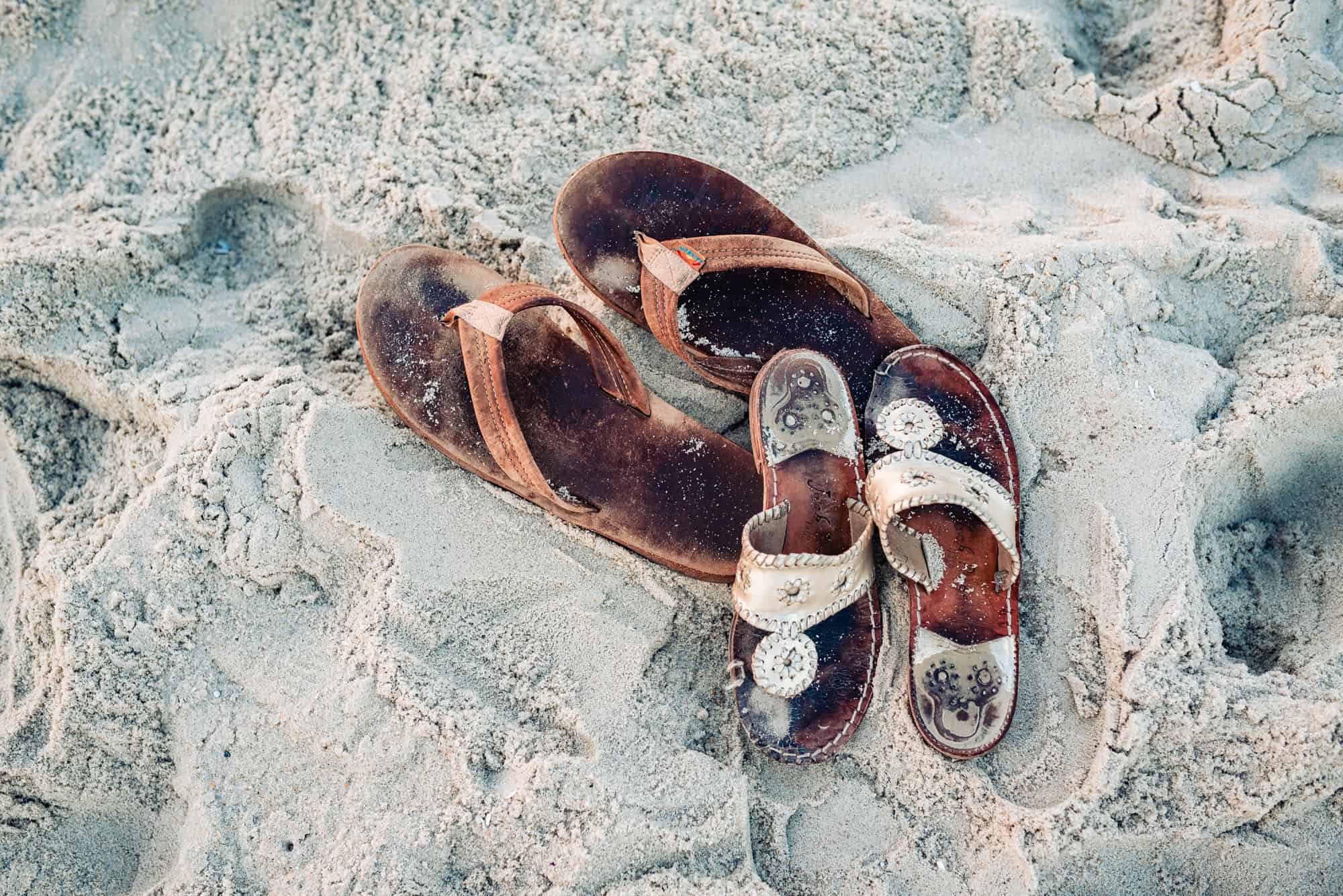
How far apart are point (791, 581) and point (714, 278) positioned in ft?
3.24

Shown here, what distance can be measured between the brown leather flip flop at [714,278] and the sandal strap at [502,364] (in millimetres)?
177

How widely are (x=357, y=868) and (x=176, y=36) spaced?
2719 mm

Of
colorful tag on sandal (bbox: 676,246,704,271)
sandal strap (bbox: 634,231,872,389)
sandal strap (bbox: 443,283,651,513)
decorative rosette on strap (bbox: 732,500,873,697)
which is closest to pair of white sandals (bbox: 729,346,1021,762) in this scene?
decorative rosette on strap (bbox: 732,500,873,697)

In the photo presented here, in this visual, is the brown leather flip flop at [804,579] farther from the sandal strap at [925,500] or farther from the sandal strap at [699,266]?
the sandal strap at [699,266]

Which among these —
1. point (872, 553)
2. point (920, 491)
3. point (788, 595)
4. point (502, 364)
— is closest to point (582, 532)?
point (502, 364)

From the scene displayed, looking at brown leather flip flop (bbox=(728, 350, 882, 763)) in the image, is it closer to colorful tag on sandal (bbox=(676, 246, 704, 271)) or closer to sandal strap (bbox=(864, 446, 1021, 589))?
sandal strap (bbox=(864, 446, 1021, 589))

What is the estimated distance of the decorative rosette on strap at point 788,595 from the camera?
2.21 m

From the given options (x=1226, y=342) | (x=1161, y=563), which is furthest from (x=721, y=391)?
(x=1226, y=342)

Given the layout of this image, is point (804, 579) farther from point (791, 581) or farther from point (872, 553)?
point (872, 553)

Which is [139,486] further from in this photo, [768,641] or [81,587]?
[768,641]

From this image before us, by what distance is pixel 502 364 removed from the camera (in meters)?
2.38

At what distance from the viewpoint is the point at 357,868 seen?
2.04 m

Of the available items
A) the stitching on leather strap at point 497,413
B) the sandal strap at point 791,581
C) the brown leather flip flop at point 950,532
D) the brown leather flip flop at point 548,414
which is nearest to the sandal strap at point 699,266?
the brown leather flip flop at point 548,414

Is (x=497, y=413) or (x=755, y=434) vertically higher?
(x=497, y=413)
